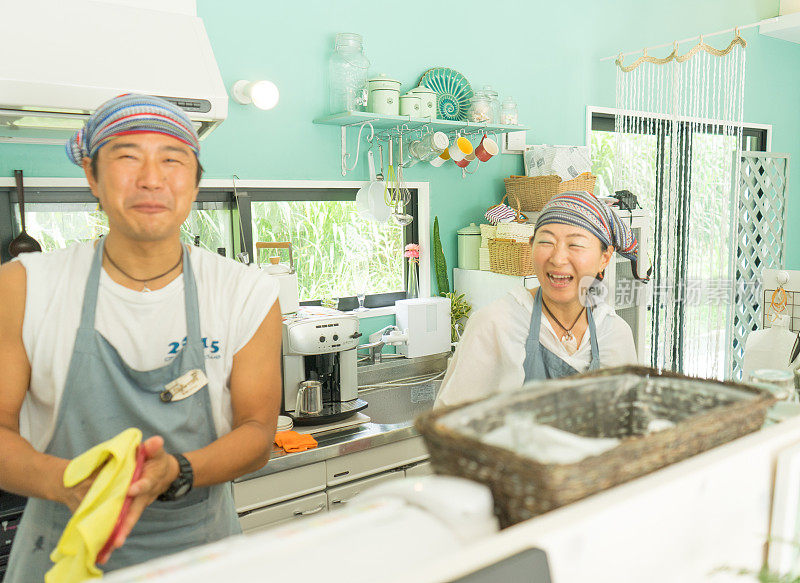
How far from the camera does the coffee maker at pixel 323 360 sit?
2.42m

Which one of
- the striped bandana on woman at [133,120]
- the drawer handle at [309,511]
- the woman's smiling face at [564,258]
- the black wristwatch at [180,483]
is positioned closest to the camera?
the black wristwatch at [180,483]

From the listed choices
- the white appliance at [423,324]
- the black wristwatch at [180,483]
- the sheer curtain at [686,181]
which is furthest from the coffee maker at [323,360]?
the sheer curtain at [686,181]

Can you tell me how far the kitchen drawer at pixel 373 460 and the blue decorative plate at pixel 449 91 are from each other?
1645 millimetres


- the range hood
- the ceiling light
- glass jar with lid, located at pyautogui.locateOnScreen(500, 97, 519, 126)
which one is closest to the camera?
the range hood

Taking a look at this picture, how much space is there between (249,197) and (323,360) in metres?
0.82

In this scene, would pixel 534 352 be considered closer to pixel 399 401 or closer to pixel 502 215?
pixel 399 401

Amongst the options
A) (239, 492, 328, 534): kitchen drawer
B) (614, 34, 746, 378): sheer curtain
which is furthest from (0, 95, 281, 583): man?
(614, 34, 746, 378): sheer curtain

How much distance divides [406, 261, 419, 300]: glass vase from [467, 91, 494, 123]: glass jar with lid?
0.79 metres

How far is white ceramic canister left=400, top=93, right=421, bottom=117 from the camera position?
117 inches

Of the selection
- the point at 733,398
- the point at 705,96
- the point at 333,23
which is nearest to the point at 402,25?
the point at 333,23

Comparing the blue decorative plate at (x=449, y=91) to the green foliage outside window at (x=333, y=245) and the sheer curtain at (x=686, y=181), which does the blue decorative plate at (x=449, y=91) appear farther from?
the sheer curtain at (x=686, y=181)

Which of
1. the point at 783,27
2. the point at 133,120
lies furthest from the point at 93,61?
the point at 783,27

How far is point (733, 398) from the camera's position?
0.84 m

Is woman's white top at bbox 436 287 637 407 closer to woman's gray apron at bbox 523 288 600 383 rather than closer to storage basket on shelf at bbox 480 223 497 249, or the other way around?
woman's gray apron at bbox 523 288 600 383
